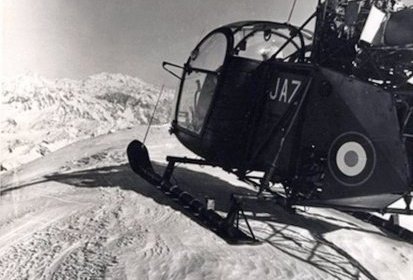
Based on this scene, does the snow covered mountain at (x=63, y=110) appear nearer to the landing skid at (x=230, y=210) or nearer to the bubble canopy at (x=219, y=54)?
the landing skid at (x=230, y=210)

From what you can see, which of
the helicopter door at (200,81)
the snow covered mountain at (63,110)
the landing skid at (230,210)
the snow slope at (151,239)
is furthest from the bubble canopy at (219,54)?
the snow covered mountain at (63,110)

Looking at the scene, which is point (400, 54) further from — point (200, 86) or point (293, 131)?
point (200, 86)

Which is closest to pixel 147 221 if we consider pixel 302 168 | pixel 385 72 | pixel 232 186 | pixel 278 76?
pixel 302 168

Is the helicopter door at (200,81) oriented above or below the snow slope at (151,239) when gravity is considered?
above

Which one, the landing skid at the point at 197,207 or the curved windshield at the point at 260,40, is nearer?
the landing skid at the point at 197,207

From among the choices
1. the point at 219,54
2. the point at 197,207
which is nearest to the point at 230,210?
the point at 197,207

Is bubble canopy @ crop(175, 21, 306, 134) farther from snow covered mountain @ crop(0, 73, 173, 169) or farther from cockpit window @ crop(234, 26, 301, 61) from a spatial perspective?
snow covered mountain @ crop(0, 73, 173, 169)
